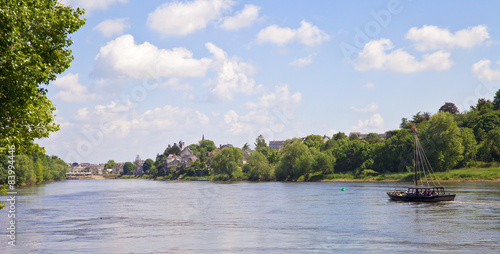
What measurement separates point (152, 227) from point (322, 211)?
25838mm

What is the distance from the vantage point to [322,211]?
69.1 meters

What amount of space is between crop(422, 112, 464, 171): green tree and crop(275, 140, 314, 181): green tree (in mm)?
48017

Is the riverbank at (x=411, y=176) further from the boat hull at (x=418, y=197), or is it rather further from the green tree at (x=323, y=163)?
the boat hull at (x=418, y=197)

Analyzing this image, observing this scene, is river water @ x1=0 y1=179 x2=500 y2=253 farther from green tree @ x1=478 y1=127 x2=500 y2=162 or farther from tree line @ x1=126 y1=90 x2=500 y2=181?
green tree @ x1=478 y1=127 x2=500 y2=162

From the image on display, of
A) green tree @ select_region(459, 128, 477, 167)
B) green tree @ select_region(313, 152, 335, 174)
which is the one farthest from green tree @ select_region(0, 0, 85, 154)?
green tree @ select_region(313, 152, 335, 174)

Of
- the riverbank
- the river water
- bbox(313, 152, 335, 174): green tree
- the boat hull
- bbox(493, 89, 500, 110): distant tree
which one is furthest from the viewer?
bbox(493, 89, 500, 110): distant tree

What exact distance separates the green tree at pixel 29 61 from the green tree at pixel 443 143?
130268 mm

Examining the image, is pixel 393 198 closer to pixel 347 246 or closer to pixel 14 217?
pixel 347 246

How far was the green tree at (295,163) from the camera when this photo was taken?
178625 mm

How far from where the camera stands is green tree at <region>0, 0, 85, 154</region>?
71.2ft

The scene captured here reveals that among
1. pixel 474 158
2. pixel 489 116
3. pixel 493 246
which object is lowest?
pixel 493 246

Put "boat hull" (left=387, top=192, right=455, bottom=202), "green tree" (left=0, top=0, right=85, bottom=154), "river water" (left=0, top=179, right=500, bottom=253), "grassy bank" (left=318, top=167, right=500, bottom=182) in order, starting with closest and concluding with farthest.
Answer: "green tree" (left=0, top=0, right=85, bottom=154)
"river water" (left=0, top=179, right=500, bottom=253)
"boat hull" (left=387, top=192, right=455, bottom=202)
"grassy bank" (left=318, top=167, right=500, bottom=182)

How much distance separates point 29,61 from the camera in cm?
2259

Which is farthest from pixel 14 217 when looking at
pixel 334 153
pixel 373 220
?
pixel 334 153
